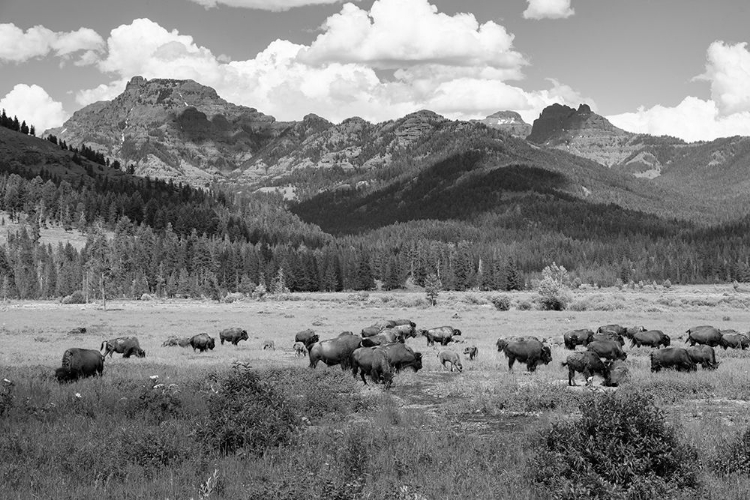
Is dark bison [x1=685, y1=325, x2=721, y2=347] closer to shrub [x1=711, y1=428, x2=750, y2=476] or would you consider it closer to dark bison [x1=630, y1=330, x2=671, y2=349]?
dark bison [x1=630, y1=330, x2=671, y2=349]

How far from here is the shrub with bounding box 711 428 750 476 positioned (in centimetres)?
1015

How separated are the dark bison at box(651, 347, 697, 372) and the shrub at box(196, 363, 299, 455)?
17622 mm

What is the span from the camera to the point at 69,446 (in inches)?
454

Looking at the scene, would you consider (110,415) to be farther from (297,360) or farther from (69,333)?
(69,333)

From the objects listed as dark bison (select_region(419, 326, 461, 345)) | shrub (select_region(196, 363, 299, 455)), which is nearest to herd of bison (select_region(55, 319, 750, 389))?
dark bison (select_region(419, 326, 461, 345))

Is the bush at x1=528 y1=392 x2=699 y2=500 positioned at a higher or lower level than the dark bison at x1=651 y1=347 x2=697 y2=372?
higher

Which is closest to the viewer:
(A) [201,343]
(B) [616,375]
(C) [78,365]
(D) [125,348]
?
(B) [616,375]

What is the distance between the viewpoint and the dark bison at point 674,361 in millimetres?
23484

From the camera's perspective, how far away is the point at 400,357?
24.1 m

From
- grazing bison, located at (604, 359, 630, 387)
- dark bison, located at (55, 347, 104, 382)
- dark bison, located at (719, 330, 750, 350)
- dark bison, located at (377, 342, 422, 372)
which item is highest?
dark bison, located at (55, 347, 104, 382)

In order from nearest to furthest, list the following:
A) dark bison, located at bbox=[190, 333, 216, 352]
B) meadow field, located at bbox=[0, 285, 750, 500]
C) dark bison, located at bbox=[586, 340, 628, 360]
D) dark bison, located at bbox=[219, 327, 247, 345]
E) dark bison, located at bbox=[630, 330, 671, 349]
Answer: meadow field, located at bbox=[0, 285, 750, 500], dark bison, located at bbox=[586, 340, 628, 360], dark bison, located at bbox=[630, 330, 671, 349], dark bison, located at bbox=[190, 333, 216, 352], dark bison, located at bbox=[219, 327, 247, 345]

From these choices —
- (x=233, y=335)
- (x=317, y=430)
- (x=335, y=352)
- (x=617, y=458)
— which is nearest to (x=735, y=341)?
(x=335, y=352)

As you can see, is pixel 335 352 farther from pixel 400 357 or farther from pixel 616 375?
pixel 616 375

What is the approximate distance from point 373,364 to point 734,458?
1358cm
